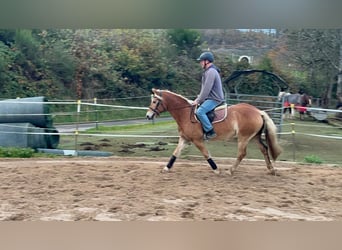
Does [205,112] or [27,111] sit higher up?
[205,112]

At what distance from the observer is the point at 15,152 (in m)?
5.27

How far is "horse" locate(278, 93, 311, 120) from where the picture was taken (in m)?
5.30

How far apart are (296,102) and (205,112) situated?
1611 millimetres

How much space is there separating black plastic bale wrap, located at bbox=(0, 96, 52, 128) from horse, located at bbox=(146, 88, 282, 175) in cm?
170

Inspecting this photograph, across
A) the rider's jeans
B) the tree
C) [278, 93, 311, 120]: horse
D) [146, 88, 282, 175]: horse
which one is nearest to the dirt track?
[146, 88, 282, 175]: horse

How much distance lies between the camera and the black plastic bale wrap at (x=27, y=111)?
17.6 ft

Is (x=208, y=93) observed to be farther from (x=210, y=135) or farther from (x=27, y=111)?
(x=27, y=111)

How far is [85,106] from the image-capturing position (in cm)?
546

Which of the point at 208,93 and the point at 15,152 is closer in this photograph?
the point at 208,93

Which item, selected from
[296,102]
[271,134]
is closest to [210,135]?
[271,134]

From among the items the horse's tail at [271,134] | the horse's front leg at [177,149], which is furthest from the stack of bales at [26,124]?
the horse's tail at [271,134]

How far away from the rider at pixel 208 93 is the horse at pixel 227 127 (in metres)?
0.08

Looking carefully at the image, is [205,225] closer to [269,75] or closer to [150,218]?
[150,218]

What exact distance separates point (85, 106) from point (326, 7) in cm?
284
